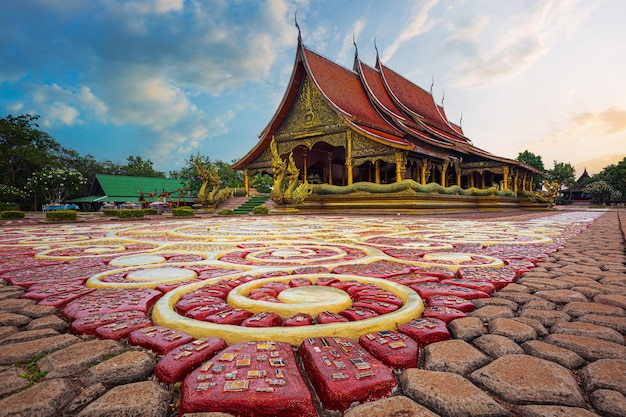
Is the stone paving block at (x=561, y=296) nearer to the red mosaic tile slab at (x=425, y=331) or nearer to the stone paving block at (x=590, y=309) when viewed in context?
the stone paving block at (x=590, y=309)

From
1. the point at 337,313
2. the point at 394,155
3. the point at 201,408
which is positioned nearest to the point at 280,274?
the point at 337,313

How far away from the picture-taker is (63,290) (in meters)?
1.42

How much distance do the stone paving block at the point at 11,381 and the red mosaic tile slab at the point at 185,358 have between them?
261mm

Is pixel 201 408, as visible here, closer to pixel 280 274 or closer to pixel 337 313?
pixel 337 313

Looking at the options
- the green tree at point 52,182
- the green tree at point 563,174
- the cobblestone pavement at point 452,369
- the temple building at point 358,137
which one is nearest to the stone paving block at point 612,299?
the cobblestone pavement at point 452,369

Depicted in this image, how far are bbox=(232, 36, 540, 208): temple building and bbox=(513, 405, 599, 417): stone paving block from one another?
9567 mm

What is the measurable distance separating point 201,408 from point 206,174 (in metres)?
13.6

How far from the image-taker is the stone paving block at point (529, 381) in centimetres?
68

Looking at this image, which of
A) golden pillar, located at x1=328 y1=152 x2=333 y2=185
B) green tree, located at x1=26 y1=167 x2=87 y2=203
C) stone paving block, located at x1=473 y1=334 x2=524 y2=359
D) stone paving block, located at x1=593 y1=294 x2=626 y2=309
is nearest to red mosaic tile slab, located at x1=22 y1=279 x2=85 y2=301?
stone paving block, located at x1=473 y1=334 x2=524 y2=359

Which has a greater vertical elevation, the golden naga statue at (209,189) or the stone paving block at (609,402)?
the golden naga statue at (209,189)

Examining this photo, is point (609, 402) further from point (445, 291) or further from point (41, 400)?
point (41, 400)

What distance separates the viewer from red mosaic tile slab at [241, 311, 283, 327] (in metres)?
1.00

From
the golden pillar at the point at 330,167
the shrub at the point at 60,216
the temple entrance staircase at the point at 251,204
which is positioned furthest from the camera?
the golden pillar at the point at 330,167

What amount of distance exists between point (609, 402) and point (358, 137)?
1255 centimetres
